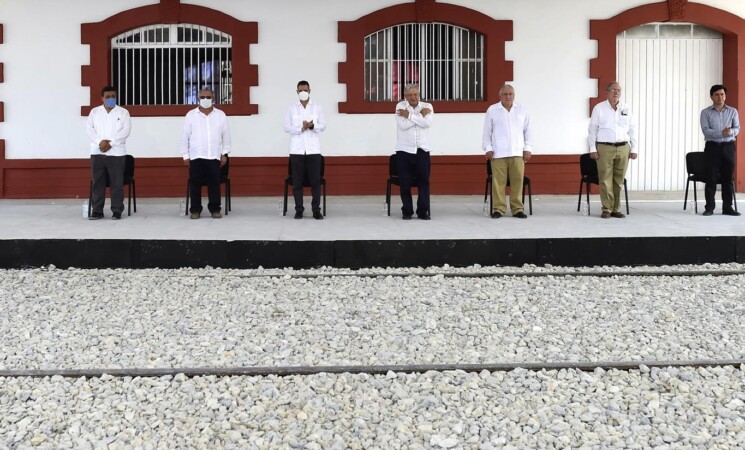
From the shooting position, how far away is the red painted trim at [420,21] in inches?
524

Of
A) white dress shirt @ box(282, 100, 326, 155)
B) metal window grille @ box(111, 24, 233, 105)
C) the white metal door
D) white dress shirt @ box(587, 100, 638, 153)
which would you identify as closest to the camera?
white dress shirt @ box(587, 100, 638, 153)

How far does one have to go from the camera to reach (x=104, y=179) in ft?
34.0

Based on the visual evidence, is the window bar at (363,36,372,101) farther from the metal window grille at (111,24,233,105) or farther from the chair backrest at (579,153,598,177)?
the chair backrest at (579,153,598,177)

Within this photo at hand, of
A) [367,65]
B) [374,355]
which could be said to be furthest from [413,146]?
[374,355]

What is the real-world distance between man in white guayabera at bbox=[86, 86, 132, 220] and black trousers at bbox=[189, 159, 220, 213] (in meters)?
0.82

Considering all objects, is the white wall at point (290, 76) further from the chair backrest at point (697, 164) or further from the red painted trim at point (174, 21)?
the chair backrest at point (697, 164)

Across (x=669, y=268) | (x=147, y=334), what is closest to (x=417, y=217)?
(x=669, y=268)

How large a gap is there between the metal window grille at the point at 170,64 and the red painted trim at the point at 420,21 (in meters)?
1.81

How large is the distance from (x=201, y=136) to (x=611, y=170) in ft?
15.6

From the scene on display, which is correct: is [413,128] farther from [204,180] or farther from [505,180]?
[204,180]

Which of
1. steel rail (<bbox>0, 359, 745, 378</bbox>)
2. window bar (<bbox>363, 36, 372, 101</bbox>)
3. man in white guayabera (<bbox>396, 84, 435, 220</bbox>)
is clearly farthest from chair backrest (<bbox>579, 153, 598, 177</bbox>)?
steel rail (<bbox>0, 359, 745, 378</bbox>)

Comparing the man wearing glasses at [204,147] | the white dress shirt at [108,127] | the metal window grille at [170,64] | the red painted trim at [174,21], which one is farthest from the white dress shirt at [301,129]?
the metal window grille at [170,64]

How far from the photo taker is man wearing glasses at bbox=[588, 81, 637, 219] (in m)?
10.1

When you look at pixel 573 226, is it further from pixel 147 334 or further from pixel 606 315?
pixel 147 334
